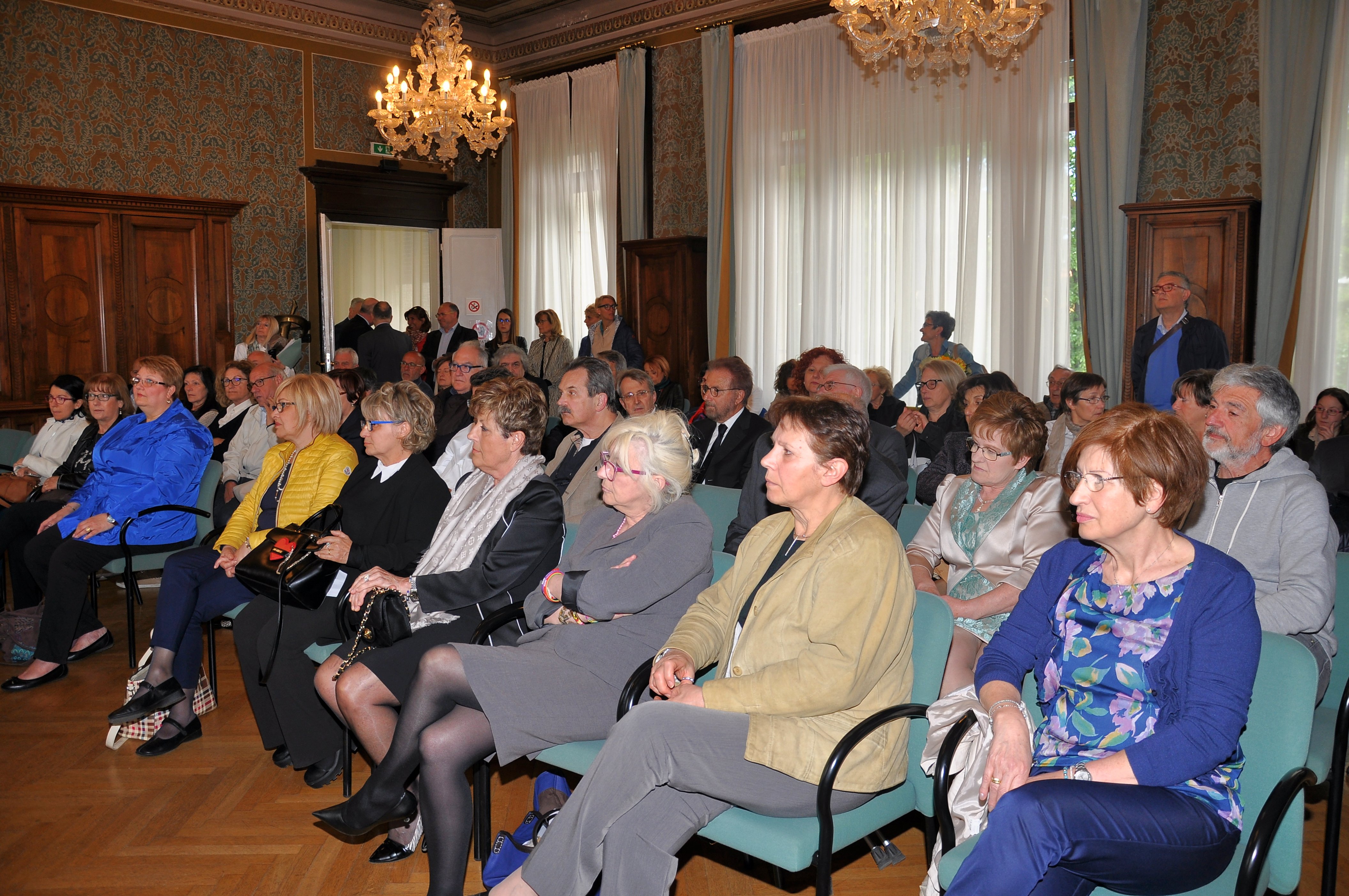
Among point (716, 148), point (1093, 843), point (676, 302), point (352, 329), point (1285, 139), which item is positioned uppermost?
point (716, 148)

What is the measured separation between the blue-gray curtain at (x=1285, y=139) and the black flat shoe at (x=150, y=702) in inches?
248

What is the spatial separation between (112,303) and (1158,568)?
A: 9.76 meters

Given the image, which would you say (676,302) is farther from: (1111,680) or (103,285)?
(1111,680)

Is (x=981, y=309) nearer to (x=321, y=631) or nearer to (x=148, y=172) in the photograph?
(x=321, y=631)

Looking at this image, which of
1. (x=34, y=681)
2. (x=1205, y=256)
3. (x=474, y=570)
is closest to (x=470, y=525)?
(x=474, y=570)

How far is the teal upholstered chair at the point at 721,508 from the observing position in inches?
150

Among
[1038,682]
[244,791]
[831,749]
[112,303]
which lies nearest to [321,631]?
Result: [244,791]

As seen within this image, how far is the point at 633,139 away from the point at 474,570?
7736 millimetres

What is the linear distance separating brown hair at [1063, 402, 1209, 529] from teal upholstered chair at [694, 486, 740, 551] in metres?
1.97

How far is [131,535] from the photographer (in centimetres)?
448

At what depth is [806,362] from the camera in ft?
18.6

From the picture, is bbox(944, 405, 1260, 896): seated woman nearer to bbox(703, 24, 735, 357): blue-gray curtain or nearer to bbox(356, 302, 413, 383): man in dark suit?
bbox(703, 24, 735, 357): blue-gray curtain

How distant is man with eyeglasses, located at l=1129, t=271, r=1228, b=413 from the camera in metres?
5.88

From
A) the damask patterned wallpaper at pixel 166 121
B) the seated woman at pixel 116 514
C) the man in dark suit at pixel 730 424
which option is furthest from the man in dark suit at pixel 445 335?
the man in dark suit at pixel 730 424
